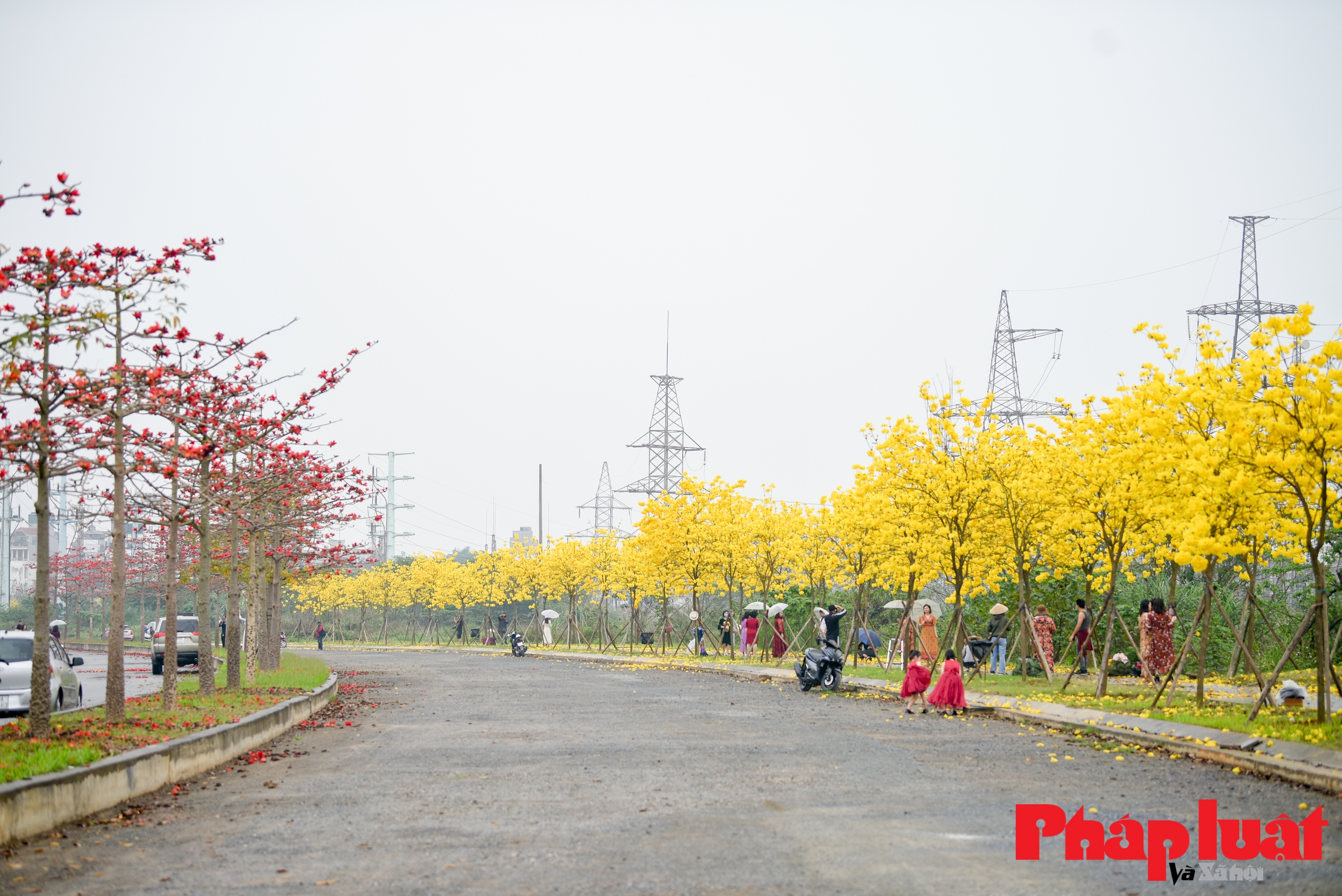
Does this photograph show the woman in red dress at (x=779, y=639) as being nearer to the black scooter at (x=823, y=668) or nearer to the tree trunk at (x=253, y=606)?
the black scooter at (x=823, y=668)

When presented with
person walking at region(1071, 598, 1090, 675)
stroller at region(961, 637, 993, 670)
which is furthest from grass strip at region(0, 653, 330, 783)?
stroller at region(961, 637, 993, 670)

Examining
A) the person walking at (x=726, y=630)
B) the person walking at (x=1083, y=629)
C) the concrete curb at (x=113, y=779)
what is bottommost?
the person walking at (x=726, y=630)

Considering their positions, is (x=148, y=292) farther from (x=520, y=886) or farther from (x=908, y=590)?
(x=908, y=590)

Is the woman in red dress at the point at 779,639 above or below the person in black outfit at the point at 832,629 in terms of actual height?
below

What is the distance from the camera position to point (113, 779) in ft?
35.4

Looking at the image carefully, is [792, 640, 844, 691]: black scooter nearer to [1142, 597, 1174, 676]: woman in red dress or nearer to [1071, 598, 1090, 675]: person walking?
[1071, 598, 1090, 675]: person walking

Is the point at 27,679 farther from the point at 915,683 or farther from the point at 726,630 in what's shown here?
the point at 726,630

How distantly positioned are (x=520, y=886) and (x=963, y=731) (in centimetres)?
1087

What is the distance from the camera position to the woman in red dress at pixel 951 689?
20219 millimetres

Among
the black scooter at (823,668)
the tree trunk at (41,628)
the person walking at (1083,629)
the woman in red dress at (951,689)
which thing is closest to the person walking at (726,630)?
the black scooter at (823,668)

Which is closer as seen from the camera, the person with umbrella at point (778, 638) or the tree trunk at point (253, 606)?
the tree trunk at point (253, 606)

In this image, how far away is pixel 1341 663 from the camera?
22.4 m

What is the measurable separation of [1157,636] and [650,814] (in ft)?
54.3

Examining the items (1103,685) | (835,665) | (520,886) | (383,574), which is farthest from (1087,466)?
(383,574)
